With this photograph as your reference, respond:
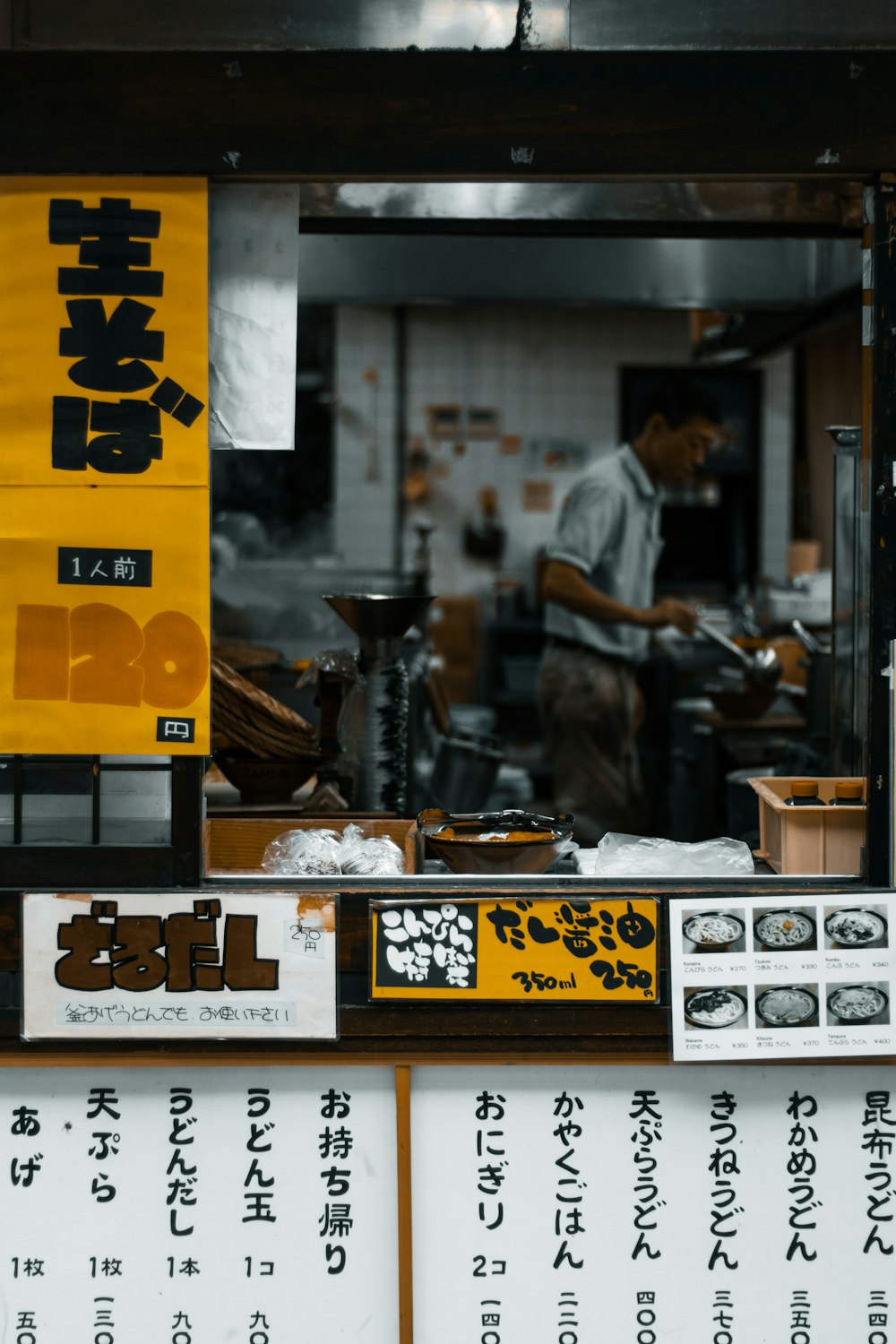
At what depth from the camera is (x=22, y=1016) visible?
2.43 meters

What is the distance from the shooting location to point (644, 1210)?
8.11 ft

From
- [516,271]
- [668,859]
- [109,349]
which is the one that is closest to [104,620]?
[109,349]

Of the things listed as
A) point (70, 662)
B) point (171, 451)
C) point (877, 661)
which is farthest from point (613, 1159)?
point (171, 451)

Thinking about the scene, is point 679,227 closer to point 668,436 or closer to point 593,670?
point 668,436

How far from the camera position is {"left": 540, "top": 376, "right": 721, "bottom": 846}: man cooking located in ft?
16.5

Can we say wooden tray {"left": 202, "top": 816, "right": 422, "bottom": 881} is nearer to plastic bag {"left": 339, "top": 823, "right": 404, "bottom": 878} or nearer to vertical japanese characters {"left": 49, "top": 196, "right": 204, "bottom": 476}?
plastic bag {"left": 339, "top": 823, "right": 404, "bottom": 878}

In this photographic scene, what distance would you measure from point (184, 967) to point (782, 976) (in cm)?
115

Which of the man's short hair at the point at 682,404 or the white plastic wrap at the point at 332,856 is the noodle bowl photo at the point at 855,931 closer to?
the white plastic wrap at the point at 332,856

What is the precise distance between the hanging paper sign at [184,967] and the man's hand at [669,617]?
2.79 meters

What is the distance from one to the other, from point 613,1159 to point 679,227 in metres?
2.23

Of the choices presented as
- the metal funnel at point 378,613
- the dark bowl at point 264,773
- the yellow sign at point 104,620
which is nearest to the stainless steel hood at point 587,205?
the metal funnel at point 378,613

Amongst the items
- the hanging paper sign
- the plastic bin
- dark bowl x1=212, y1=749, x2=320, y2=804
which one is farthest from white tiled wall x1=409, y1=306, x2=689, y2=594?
the hanging paper sign

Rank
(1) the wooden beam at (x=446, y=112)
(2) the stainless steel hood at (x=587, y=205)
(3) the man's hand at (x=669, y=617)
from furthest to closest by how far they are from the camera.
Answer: (3) the man's hand at (x=669, y=617), (2) the stainless steel hood at (x=587, y=205), (1) the wooden beam at (x=446, y=112)

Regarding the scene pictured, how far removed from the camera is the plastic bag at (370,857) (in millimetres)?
2600
